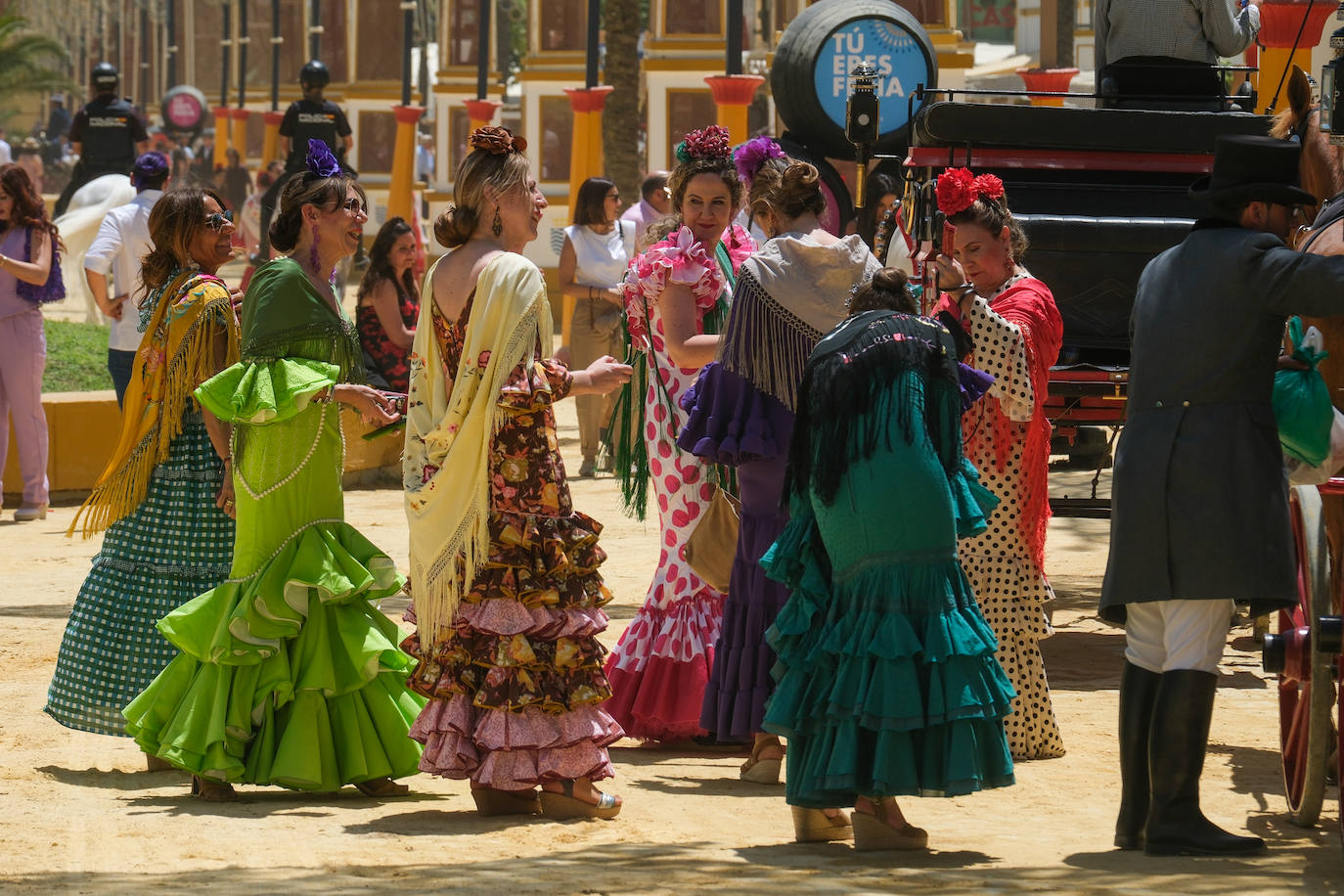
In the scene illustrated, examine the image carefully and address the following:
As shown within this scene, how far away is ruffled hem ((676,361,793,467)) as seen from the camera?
6383 millimetres

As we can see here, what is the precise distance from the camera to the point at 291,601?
20.5 ft

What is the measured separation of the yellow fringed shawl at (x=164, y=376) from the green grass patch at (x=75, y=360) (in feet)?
→ 28.9

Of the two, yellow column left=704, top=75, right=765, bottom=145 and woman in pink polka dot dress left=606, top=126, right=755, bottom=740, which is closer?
woman in pink polka dot dress left=606, top=126, right=755, bottom=740

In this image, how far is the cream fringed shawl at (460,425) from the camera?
585cm

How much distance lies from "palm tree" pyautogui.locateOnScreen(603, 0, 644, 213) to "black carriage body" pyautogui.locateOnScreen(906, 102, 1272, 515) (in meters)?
15.6

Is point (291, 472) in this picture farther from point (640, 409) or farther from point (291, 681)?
point (640, 409)

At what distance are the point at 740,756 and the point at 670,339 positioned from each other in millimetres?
1447

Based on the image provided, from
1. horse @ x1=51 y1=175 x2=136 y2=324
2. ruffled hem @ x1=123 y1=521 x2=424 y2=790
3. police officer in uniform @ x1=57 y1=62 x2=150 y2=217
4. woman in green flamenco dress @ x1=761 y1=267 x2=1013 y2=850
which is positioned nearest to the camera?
woman in green flamenco dress @ x1=761 y1=267 x2=1013 y2=850

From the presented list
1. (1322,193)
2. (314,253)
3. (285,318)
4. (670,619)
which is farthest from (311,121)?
(1322,193)

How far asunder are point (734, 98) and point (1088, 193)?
8.05 m

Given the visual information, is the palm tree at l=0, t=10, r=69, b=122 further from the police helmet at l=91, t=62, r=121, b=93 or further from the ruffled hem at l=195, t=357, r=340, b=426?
the ruffled hem at l=195, t=357, r=340, b=426

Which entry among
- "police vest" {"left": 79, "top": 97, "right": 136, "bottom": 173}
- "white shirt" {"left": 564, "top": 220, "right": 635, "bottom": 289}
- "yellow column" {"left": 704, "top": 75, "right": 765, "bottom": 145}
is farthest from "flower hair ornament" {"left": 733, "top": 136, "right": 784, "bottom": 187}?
"police vest" {"left": 79, "top": 97, "right": 136, "bottom": 173}

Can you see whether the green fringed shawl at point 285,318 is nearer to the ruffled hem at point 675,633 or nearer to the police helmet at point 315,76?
the ruffled hem at point 675,633

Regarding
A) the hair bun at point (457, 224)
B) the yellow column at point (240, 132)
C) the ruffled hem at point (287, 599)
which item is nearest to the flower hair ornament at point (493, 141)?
the hair bun at point (457, 224)
